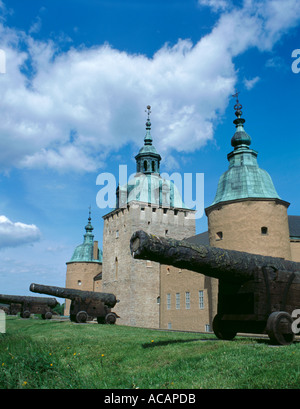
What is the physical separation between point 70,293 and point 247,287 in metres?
13.7

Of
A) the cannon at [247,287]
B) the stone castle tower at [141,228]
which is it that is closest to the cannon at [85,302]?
the stone castle tower at [141,228]

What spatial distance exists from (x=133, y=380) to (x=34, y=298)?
23234mm

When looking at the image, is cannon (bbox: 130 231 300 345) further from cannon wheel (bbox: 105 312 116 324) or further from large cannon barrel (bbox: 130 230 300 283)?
cannon wheel (bbox: 105 312 116 324)

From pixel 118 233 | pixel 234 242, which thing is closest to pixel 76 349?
pixel 234 242

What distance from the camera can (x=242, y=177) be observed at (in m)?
21.8

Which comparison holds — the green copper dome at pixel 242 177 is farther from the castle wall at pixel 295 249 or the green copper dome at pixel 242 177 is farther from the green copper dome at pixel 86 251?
the green copper dome at pixel 86 251

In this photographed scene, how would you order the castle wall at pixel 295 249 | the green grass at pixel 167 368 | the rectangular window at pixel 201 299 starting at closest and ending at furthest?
the green grass at pixel 167 368 < the castle wall at pixel 295 249 < the rectangular window at pixel 201 299

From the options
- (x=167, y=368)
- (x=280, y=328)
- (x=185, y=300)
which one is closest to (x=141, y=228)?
(x=185, y=300)

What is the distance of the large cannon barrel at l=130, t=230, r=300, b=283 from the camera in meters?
6.63

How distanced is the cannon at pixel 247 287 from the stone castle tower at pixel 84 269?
3650 centimetres

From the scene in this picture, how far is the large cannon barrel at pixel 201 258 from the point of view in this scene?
21.7 feet

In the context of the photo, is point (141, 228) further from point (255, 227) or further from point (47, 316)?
point (255, 227)
